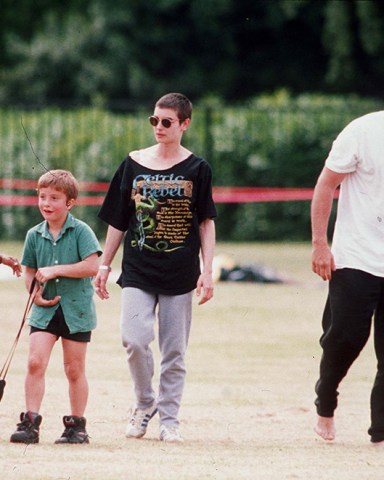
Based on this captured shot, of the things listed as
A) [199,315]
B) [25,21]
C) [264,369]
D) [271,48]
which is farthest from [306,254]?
[25,21]

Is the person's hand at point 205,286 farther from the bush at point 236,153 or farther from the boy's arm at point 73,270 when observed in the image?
the bush at point 236,153

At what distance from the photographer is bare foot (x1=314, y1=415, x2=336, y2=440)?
7.15 meters

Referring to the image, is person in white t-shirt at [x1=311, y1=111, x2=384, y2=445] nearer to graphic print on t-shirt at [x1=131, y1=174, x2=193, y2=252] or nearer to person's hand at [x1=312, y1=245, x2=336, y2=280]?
person's hand at [x1=312, y1=245, x2=336, y2=280]

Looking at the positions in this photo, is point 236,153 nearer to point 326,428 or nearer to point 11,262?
point 326,428

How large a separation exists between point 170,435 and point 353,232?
1.43 meters

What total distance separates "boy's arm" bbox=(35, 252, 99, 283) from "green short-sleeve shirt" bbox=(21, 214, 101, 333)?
42mm

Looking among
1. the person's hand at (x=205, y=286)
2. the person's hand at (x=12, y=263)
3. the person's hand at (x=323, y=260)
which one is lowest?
the person's hand at (x=205, y=286)

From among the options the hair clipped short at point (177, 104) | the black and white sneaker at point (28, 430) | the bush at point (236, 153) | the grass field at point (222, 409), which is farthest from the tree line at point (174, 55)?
the black and white sneaker at point (28, 430)

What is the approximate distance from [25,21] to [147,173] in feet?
120

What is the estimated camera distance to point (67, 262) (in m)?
6.95

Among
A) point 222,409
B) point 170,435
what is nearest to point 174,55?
point 222,409

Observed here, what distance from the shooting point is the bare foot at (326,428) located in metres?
7.15

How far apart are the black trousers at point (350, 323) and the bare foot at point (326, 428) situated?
0.16 m

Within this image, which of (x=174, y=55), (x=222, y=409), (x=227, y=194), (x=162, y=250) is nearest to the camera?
(x=162, y=250)
